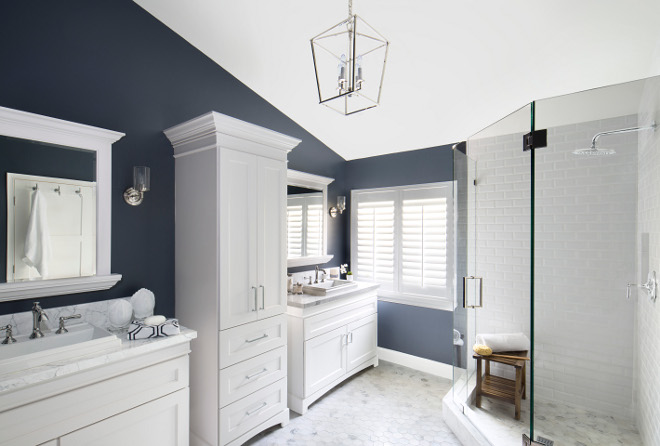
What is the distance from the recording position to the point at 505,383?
6.85 feet

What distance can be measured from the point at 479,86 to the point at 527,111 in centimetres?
80

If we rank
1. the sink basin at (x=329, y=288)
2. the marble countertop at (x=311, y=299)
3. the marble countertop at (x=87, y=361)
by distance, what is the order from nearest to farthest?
the marble countertop at (x=87, y=361), the marble countertop at (x=311, y=299), the sink basin at (x=329, y=288)

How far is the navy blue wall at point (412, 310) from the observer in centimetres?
351

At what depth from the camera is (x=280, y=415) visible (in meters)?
2.54

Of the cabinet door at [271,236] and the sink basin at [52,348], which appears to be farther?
the cabinet door at [271,236]

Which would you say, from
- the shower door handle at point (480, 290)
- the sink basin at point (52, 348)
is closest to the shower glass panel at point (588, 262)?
the shower door handle at point (480, 290)

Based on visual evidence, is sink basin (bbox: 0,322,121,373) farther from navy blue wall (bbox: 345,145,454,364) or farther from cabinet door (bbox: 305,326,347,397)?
navy blue wall (bbox: 345,145,454,364)

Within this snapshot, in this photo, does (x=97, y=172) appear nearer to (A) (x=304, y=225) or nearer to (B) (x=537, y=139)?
(A) (x=304, y=225)

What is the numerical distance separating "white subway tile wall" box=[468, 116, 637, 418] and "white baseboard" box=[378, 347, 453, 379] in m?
1.69

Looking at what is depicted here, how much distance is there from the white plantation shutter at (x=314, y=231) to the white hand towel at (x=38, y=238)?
7.29ft

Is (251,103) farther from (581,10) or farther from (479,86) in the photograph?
(581,10)

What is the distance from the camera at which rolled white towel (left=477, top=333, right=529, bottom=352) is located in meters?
1.96

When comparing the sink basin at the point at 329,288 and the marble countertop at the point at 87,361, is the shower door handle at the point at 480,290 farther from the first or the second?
the marble countertop at the point at 87,361

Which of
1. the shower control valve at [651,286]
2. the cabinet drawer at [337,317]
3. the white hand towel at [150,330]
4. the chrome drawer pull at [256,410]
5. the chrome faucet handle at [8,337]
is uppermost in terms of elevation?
the shower control valve at [651,286]
